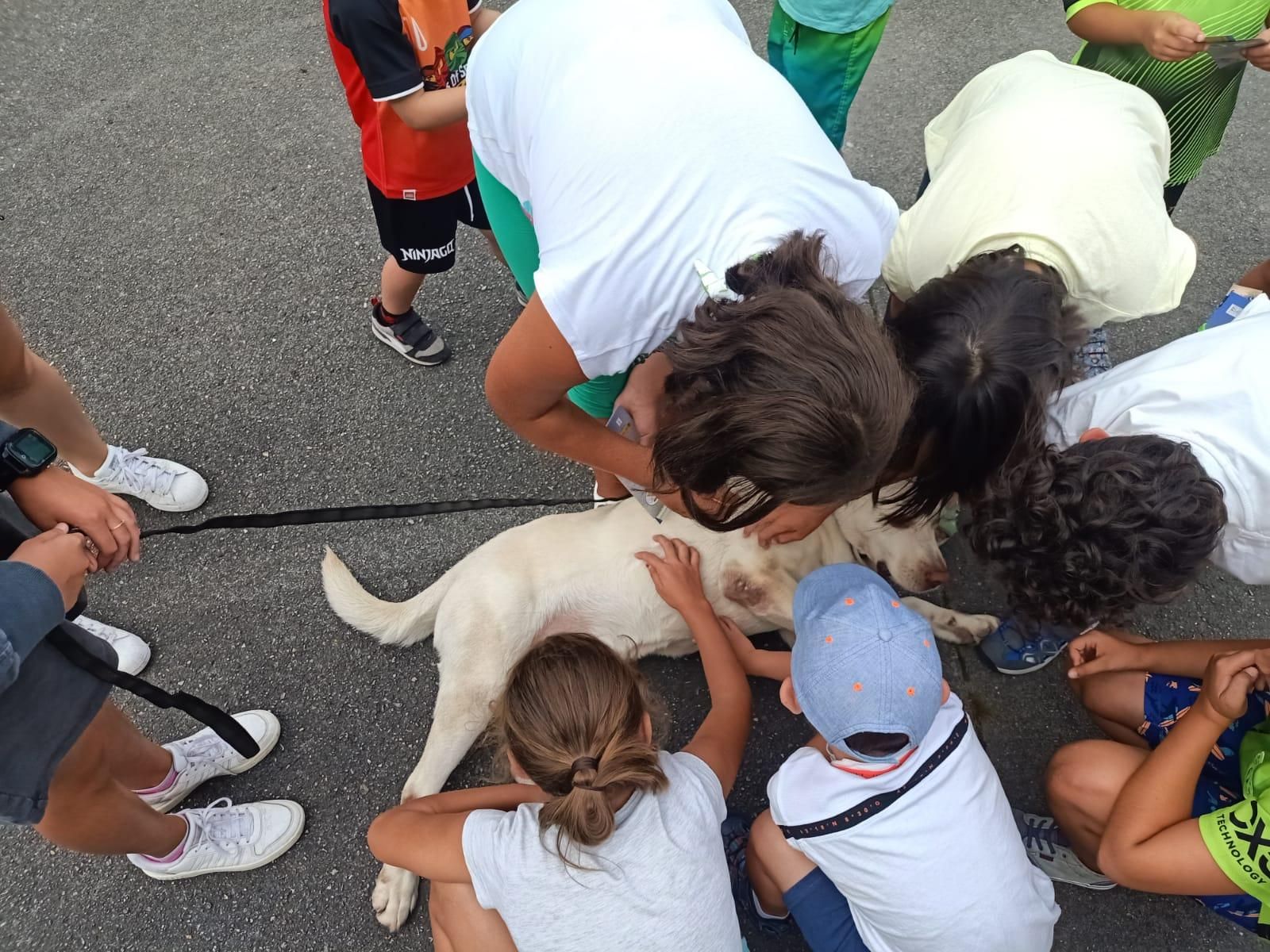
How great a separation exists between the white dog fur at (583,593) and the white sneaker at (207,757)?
0.36 metres

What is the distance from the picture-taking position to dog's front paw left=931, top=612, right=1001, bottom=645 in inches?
84.7

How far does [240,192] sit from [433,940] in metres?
2.95

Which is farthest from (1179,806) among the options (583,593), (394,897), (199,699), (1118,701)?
(199,699)

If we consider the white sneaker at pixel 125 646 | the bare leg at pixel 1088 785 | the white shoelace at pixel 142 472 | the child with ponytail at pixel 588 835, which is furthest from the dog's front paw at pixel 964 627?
the white shoelace at pixel 142 472

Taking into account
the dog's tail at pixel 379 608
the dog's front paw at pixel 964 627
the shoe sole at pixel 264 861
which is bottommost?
the shoe sole at pixel 264 861

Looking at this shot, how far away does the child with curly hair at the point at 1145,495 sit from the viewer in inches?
54.7

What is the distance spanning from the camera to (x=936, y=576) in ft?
6.64

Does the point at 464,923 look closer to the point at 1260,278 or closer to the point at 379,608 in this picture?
the point at 379,608

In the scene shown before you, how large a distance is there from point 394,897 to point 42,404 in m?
1.55

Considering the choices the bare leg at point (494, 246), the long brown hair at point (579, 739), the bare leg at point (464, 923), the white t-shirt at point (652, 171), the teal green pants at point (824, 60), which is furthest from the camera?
the bare leg at point (494, 246)

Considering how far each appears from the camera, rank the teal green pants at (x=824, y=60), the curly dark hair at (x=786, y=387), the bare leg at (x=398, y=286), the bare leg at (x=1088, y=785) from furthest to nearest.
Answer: the bare leg at (x=398, y=286), the teal green pants at (x=824, y=60), the bare leg at (x=1088, y=785), the curly dark hair at (x=786, y=387)

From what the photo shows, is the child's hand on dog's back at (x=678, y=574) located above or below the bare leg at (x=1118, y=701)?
above

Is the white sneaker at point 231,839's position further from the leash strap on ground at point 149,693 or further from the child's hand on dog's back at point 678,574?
the child's hand on dog's back at point 678,574

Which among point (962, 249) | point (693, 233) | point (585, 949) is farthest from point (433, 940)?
point (962, 249)
